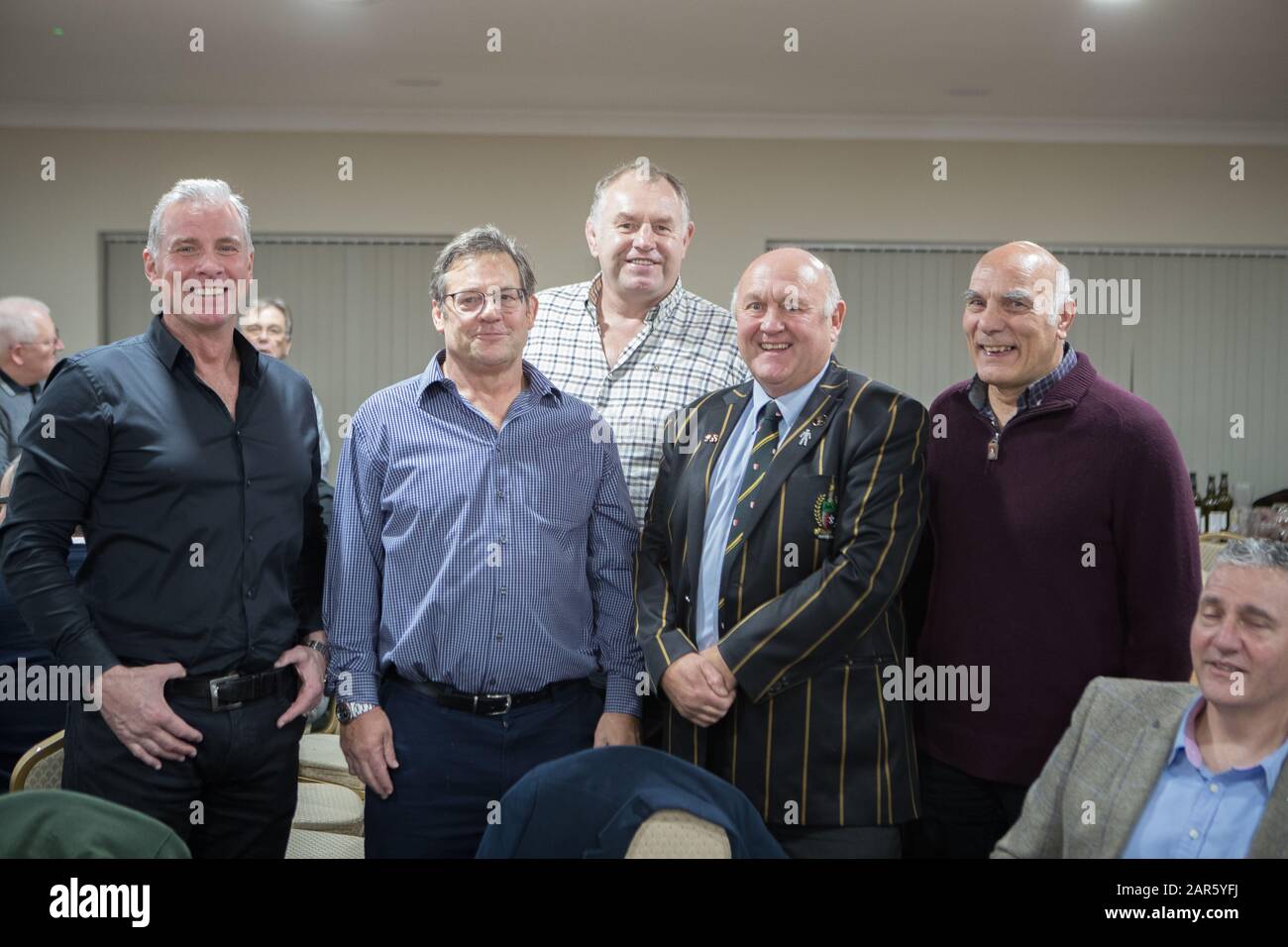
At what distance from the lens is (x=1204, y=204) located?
6602mm

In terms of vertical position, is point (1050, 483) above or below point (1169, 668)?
above

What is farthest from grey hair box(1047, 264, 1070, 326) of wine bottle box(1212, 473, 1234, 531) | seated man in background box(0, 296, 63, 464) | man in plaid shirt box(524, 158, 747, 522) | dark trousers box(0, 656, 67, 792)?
wine bottle box(1212, 473, 1234, 531)

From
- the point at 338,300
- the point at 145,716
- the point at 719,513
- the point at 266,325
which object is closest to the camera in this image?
the point at 145,716

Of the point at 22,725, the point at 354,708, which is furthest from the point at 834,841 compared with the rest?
the point at 22,725

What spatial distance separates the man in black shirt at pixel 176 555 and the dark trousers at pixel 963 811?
1.19 metres

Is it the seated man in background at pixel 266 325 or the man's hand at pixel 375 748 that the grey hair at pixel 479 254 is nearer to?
the man's hand at pixel 375 748

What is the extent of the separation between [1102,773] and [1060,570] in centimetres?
45

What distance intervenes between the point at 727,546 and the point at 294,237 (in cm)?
520

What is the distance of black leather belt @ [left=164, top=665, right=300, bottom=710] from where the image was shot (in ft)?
6.66

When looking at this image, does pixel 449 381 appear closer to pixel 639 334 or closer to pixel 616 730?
pixel 639 334

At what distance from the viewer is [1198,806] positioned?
1.66 m

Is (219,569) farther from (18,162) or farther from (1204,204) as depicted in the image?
(1204,204)

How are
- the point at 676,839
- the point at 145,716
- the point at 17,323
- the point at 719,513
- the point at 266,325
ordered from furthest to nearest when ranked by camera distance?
the point at 266,325 < the point at 17,323 < the point at 719,513 < the point at 145,716 < the point at 676,839
